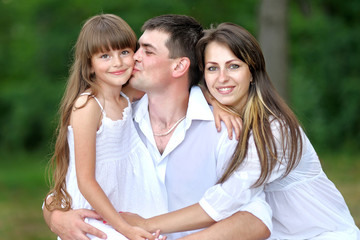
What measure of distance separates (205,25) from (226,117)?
24.0ft

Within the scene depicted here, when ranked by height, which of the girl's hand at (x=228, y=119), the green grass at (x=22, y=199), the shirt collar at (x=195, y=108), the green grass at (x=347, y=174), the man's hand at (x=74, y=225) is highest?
the shirt collar at (x=195, y=108)

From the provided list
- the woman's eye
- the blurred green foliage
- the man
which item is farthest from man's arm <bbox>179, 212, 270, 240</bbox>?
the blurred green foliage

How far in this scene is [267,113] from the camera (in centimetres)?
305

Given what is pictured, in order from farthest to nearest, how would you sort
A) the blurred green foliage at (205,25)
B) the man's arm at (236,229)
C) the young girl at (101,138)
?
the blurred green foliage at (205,25)
the young girl at (101,138)
the man's arm at (236,229)

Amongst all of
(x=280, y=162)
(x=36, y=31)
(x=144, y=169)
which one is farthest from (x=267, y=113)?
(x=36, y=31)

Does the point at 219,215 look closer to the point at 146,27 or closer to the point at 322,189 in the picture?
the point at 322,189

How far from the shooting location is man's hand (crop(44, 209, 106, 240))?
9.87 feet

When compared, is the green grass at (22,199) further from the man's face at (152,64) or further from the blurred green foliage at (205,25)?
the man's face at (152,64)

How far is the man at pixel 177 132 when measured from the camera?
3006mm

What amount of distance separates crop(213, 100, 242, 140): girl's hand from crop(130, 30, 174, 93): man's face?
40 centimetres

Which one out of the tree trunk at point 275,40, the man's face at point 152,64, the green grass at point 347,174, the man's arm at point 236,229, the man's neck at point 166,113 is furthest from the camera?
the tree trunk at point 275,40

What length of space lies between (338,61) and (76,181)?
1040 centimetres

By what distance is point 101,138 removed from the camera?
308 cm

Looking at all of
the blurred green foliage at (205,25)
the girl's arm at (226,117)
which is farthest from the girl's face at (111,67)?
the blurred green foliage at (205,25)
